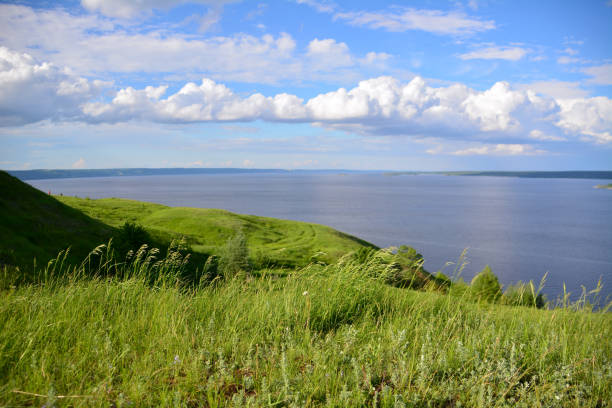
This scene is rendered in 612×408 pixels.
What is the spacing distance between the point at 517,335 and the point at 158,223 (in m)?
99.8

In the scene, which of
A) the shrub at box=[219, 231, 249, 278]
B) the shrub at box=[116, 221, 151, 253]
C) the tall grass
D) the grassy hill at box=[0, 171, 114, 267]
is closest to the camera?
the tall grass

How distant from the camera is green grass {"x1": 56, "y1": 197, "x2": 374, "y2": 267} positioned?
273ft

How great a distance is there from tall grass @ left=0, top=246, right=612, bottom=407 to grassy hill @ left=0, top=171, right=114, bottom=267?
32.3 meters

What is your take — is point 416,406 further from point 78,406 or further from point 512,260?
point 512,260

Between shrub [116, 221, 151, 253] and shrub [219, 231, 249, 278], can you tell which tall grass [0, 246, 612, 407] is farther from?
shrub [219, 231, 249, 278]

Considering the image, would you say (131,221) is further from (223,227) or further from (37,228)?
(37,228)

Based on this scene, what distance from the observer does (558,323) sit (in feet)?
20.8

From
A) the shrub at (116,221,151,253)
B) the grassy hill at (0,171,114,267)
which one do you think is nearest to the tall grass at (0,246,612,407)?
the grassy hill at (0,171,114,267)

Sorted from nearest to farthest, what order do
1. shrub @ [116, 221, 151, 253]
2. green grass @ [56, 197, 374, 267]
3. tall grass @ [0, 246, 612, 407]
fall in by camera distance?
tall grass @ [0, 246, 612, 407] → shrub @ [116, 221, 151, 253] → green grass @ [56, 197, 374, 267]

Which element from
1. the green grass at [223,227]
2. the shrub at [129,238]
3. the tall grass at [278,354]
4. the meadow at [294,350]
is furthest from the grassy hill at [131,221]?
the shrub at [129,238]

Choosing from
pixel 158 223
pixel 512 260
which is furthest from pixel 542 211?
pixel 158 223

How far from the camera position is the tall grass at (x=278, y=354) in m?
3.68

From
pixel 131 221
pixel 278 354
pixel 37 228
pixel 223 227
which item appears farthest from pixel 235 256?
pixel 223 227

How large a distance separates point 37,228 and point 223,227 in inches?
2001
